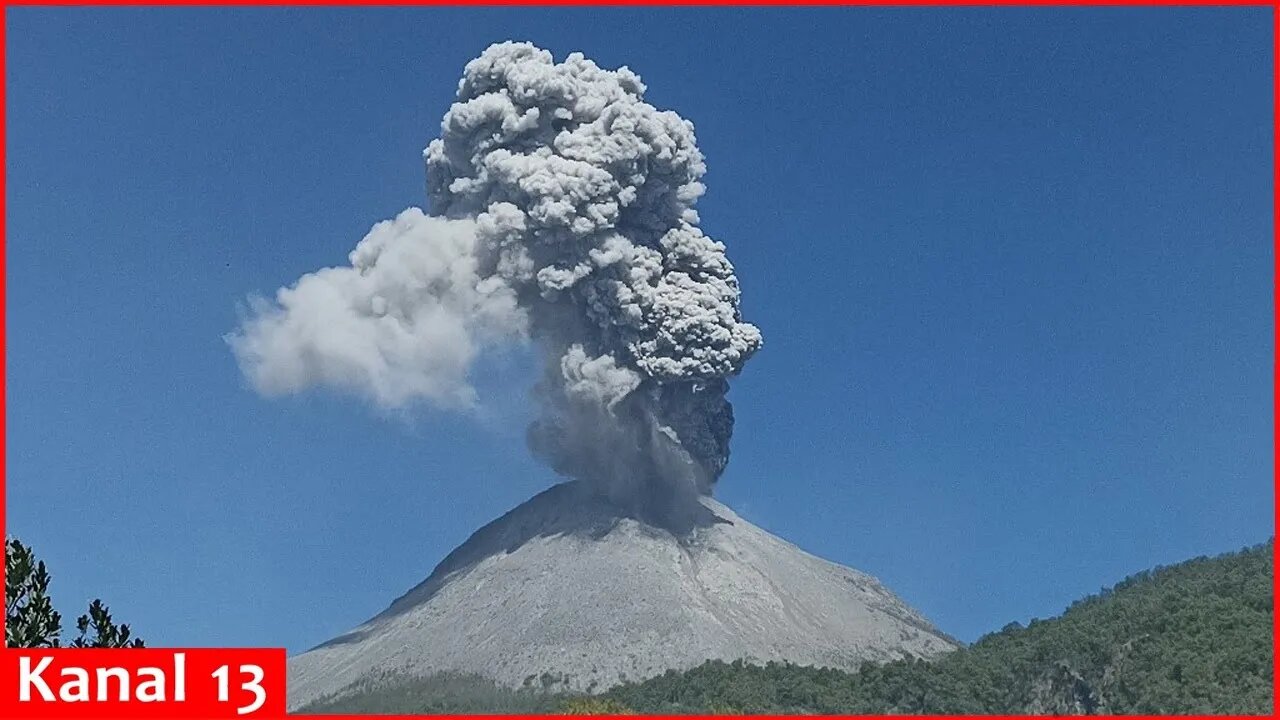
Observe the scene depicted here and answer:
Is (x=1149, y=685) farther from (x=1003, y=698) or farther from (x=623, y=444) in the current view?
(x=623, y=444)

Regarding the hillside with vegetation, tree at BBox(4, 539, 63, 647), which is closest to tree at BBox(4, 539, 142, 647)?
tree at BBox(4, 539, 63, 647)

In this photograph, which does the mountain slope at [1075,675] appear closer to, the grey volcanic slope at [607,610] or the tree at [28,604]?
the grey volcanic slope at [607,610]

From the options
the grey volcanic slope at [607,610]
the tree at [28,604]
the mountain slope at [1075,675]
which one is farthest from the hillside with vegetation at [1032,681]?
the tree at [28,604]

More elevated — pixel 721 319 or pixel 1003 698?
pixel 721 319

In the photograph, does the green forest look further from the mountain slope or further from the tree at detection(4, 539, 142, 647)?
the tree at detection(4, 539, 142, 647)

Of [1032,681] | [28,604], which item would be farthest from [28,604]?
[1032,681]

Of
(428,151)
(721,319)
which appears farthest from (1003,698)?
(428,151)

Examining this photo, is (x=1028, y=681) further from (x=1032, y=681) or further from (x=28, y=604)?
(x=28, y=604)
